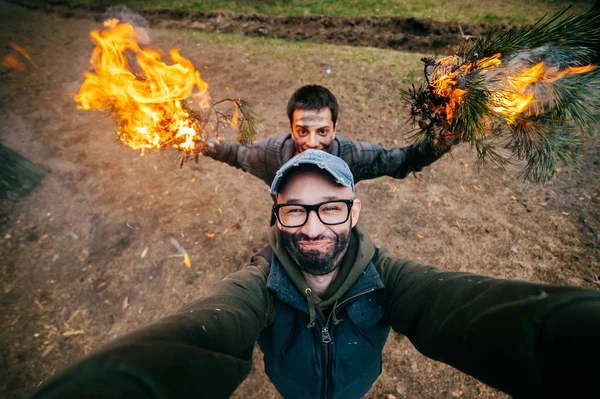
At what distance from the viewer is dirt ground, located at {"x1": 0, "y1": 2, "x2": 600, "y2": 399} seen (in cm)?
372

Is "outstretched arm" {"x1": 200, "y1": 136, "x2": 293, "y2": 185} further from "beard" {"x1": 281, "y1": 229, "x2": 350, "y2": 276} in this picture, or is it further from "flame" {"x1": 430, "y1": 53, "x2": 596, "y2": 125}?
"flame" {"x1": 430, "y1": 53, "x2": 596, "y2": 125}

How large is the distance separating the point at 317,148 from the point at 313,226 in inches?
59.0

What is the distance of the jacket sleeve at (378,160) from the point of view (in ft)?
11.3

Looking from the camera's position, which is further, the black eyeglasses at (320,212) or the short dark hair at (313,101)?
the short dark hair at (313,101)

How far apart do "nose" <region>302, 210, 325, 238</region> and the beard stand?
3cm

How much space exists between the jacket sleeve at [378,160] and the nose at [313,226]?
1.56 meters

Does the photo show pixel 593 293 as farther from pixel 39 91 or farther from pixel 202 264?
pixel 39 91

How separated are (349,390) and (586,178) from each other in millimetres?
6253

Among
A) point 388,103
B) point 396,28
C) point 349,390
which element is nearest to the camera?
point 349,390

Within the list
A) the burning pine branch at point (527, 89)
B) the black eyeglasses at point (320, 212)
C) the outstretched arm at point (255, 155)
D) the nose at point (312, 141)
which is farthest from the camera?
the outstretched arm at point (255, 155)

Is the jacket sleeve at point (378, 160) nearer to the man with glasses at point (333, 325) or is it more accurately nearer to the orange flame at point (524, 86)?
the man with glasses at point (333, 325)

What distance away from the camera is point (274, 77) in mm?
8836

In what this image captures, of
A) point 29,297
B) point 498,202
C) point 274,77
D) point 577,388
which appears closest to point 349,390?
point 577,388

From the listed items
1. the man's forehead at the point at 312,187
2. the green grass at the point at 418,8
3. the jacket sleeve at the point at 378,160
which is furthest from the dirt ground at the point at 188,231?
the green grass at the point at 418,8
